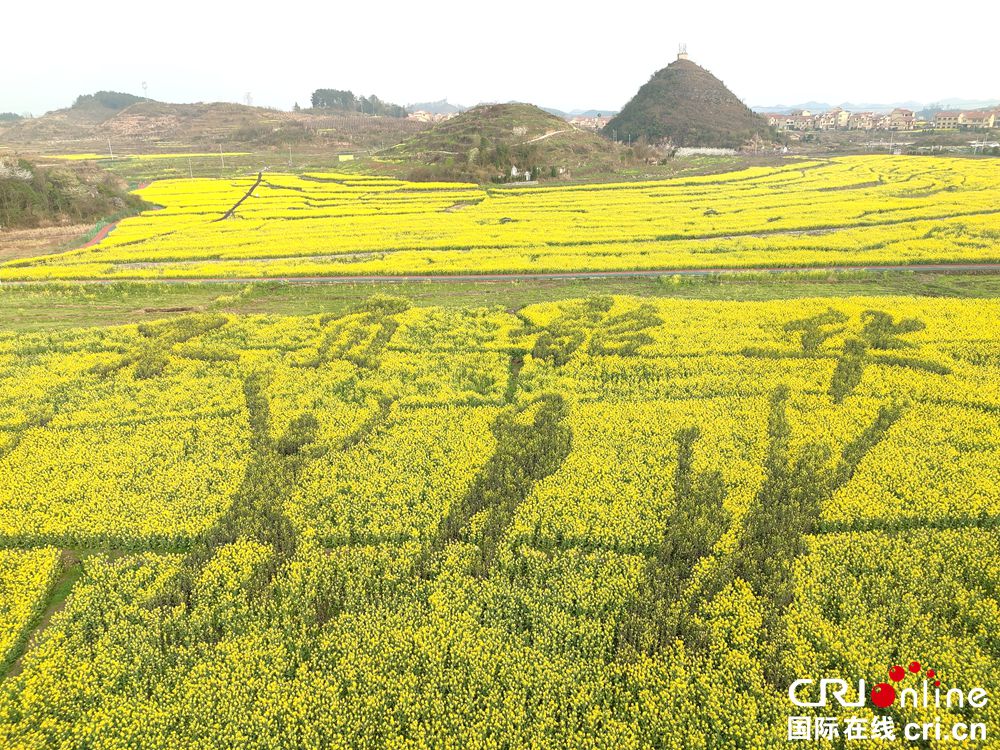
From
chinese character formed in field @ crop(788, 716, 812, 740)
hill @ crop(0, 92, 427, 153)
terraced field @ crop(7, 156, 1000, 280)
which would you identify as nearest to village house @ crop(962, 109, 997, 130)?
terraced field @ crop(7, 156, 1000, 280)

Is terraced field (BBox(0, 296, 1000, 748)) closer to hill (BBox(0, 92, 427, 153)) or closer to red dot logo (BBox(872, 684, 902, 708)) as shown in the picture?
red dot logo (BBox(872, 684, 902, 708))

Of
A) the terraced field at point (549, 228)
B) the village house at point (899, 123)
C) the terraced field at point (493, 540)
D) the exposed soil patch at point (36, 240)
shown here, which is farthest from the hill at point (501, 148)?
the village house at point (899, 123)

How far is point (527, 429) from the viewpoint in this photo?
1894cm

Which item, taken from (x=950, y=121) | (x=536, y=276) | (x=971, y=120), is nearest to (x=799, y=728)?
(x=536, y=276)

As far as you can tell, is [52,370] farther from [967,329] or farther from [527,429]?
[967,329]

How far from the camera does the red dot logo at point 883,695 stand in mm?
9898

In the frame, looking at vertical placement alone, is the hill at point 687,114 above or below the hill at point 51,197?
above

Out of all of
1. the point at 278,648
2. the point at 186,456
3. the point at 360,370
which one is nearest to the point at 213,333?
the point at 360,370

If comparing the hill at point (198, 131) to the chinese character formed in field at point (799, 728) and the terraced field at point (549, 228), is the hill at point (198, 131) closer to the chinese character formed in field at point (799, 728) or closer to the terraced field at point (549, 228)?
the terraced field at point (549, 228)

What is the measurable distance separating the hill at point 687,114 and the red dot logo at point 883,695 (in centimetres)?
14578

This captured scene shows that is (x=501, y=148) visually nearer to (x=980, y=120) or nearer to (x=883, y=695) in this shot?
(x=883, y=695)

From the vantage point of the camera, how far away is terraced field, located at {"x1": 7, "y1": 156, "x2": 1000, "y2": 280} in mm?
40469

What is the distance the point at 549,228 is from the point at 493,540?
43.7m

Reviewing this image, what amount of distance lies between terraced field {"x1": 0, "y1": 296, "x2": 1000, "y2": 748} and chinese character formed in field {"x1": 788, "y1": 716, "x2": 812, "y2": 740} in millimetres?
158
